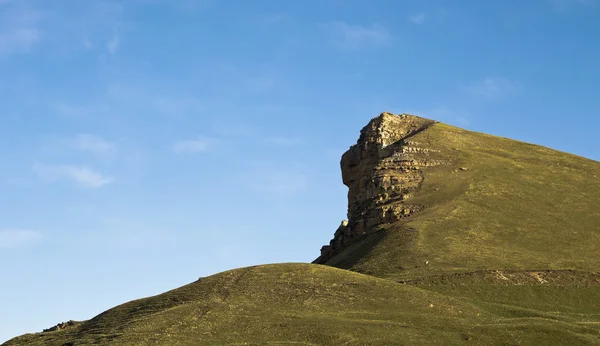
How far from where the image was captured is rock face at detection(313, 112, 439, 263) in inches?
5428

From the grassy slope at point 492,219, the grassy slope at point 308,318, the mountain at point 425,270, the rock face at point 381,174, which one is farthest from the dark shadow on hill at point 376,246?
the grassy slope at point 308,318

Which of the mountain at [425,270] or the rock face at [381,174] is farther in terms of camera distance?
the rock face at [381,174]

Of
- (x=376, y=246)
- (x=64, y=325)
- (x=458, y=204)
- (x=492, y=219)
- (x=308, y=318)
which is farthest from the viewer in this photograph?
(x=458, y=204)

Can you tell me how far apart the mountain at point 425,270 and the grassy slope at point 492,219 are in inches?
13.5

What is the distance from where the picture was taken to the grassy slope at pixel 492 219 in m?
109

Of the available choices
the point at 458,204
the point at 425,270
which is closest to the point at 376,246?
the point at 425,270

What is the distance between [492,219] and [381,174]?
2935 centimetres

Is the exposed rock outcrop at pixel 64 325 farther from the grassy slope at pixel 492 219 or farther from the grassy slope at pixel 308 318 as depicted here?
the grassy slope at pixel 492 219

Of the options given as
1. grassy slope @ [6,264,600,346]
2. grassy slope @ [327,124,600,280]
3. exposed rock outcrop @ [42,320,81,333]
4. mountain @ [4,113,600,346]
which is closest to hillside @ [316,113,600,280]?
grassy slope @ [327,124,600,280]

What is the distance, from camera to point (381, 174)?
486 feet

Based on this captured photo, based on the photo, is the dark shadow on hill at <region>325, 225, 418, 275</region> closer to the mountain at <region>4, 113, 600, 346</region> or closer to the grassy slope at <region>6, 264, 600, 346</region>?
the mountain at <region>4, 113, 600, 346</region>

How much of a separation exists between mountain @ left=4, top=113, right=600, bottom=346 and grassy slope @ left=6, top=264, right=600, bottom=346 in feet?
0.72

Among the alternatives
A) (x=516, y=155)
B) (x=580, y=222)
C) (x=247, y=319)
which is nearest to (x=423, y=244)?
(x=580, y=222)

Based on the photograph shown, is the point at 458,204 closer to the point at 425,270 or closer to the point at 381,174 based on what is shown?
the point at 381,174
